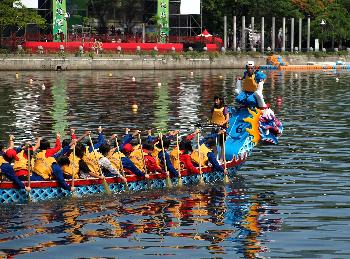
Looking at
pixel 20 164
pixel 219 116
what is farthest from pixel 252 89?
pixel 20 164

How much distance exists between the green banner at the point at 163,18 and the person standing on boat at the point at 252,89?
82.8 metres

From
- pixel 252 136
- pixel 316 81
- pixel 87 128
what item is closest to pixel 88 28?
pixel 316 81

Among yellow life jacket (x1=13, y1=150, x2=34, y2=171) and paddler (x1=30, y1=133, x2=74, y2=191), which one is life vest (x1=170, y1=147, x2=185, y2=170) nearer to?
paddler (x1=30, y1=133, x2=74, y2=191)

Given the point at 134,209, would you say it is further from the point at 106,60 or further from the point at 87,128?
the point at 106,60

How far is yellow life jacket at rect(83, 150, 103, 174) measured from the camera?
97.5 ft

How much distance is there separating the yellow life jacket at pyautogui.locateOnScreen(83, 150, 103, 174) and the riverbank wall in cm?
6897

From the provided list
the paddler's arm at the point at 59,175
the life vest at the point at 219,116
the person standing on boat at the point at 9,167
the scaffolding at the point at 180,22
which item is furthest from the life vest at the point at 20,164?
the scaffolding at the point at 180,22

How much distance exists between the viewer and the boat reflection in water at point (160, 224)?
24344 millimetres

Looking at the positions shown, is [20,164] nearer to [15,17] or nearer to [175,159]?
[175,159]

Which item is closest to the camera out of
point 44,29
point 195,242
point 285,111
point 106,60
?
point 195,242

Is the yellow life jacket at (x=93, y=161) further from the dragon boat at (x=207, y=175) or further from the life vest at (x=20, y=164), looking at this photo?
the life vest at (x=20, y=164)

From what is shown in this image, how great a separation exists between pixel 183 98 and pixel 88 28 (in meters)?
50.0

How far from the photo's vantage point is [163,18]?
117562 millimetres

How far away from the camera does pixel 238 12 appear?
130 meters
